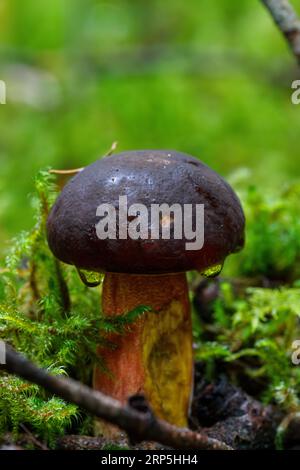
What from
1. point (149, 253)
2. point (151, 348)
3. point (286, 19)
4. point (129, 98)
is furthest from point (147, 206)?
point (129, 98)

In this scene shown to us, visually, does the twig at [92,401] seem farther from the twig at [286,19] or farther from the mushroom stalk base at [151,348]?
the twig at [286,19]

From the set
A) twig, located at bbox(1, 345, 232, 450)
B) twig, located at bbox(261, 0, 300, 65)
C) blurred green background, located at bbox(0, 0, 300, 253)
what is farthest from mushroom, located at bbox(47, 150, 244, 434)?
blurred green background, located at bbox(0, 0, 300, 253)

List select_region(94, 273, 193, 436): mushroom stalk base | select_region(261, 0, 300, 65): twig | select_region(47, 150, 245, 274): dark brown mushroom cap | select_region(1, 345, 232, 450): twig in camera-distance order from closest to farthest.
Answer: select_region(1, 345, 232, 450): twig
select_region(47, 150, 245, 274): dark brown mushroom cap
select_region(94, 273, 193, 436): mushroom stalk base
select_region(261, 0, 300, 65): twig

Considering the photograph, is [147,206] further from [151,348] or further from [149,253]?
[151,348]

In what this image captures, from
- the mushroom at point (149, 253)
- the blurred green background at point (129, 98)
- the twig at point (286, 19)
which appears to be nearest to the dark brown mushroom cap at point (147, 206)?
the mushroom at point (149, 253)

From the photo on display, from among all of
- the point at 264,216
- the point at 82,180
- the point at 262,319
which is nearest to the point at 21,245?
the point at 82,180

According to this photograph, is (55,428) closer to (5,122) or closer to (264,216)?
(264,216)

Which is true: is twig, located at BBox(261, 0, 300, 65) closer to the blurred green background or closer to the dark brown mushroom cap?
the dark brown mushroom cap

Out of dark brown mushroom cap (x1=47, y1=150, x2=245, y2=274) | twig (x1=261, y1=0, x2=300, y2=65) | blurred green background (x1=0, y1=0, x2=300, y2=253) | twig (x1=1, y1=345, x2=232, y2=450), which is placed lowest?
twig (x1=1, y1=345, x2=232, y2=450)
